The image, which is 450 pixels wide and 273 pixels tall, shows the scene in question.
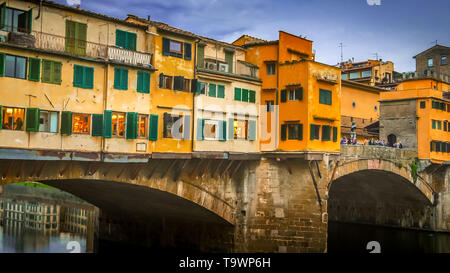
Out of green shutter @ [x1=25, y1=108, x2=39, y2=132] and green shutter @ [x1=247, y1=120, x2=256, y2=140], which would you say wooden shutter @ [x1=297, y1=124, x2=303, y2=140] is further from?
green shutter @ [x1=25, y1=108, x2=39, y2=132]

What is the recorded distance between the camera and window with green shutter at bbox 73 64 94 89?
2567 cm

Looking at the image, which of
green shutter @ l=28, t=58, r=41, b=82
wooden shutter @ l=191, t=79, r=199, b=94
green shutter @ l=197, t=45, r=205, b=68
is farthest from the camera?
green shutter @ l=197, t=45, r=205, b=68

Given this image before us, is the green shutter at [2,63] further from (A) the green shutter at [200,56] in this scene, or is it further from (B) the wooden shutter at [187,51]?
(A) the green shutter at [200,56]

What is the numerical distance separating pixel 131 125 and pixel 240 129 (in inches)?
349

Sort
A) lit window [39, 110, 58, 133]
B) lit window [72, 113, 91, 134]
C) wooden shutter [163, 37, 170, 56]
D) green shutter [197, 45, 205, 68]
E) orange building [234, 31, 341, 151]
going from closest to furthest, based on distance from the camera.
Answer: lit window [39, 110, 58, 133]
lit window [72, 113, 91, 134]
wooden shutter [163, 37, 170, 56]
green shutter [197, 45, 205, 68]
orange building [234, 31, 341, 151]

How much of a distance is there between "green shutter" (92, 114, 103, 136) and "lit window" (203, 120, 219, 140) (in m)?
7.39

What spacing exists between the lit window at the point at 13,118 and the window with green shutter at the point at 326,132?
1982 cm

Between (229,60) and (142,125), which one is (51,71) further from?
(229,60)

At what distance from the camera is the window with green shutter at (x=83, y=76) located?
25672 mm

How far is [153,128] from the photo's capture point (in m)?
28.5

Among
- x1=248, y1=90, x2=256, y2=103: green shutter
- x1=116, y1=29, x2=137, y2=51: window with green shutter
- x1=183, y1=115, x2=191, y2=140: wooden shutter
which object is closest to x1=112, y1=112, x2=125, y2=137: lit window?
x1=116, y1=29, x2=137, y2=51: window with green shutter

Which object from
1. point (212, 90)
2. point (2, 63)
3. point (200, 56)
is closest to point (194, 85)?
point (212, 90)
